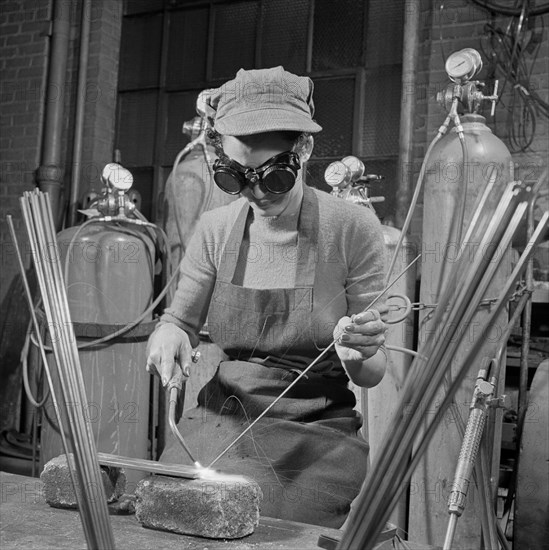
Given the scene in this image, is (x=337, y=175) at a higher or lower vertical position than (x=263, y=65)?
lower

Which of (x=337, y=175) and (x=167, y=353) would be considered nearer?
(x=167, y=353)

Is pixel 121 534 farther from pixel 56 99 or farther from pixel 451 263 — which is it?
pixel 56 99

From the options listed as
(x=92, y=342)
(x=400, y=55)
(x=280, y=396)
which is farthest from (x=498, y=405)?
(x=400, y=55)

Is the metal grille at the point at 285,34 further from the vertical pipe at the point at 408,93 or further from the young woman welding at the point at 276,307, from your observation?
the young woman welding at the point at 276,307

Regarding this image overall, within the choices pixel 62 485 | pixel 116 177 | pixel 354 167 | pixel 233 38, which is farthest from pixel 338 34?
pixel 62 485

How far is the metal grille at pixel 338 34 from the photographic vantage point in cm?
402

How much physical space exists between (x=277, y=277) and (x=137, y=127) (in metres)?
3.06

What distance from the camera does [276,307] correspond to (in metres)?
1.82

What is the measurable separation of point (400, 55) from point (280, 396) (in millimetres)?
2714

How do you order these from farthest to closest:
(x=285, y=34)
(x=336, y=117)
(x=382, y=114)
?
(x=285, y=34) < (x=336, y=117) < (x=382, y=114)

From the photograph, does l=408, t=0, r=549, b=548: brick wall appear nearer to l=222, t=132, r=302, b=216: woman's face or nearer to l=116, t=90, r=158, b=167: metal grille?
l=222, t=132, r=302, b=216: woman's face

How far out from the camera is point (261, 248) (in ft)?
6.19

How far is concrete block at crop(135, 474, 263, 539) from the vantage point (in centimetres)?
119

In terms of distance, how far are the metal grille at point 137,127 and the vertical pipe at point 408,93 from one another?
1718 mm
